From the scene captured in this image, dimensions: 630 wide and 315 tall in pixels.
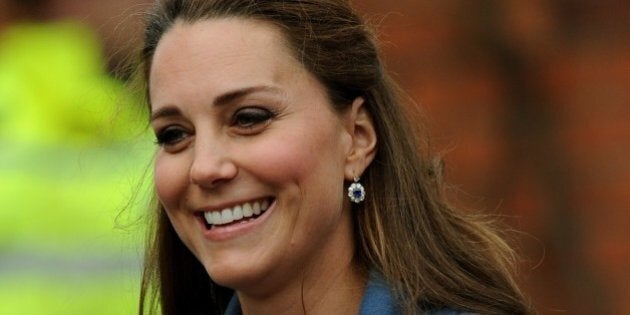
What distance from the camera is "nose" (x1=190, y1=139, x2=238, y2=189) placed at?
3.54 metres

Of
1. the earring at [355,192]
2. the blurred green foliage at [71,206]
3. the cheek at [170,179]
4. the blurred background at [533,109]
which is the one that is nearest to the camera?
the cheek at [170,179]

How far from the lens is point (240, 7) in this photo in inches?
145

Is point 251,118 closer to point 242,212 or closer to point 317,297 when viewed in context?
point 242,212

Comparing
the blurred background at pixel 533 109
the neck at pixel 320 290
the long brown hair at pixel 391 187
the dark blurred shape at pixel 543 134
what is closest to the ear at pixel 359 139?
the long brown hair at pixel 391 187

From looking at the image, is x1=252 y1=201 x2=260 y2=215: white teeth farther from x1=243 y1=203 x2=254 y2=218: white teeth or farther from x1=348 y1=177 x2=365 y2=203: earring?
x1=348 y1=177 x2=365 y2=203: earring

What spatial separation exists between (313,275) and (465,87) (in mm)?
2141

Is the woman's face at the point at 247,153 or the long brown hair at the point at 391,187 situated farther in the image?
the long brown hair at the point at 391,187

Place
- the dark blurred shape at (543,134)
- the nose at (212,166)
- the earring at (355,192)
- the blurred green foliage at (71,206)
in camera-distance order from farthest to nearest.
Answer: the dark blurred shape at (543,134), the blurred green foliage at (71,206), the earring at (355,192), the nose at (212,166)

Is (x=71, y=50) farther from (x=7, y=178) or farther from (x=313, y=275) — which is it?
(x=313, y=275)

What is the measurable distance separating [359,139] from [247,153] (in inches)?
12.1

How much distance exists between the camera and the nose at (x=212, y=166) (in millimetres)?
3541

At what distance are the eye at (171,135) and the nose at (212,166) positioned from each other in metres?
0.08

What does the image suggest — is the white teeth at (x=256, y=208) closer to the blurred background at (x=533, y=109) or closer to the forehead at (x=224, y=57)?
the forehead at (x=224, y=57)

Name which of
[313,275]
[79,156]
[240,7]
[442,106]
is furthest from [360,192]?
[442,106]
